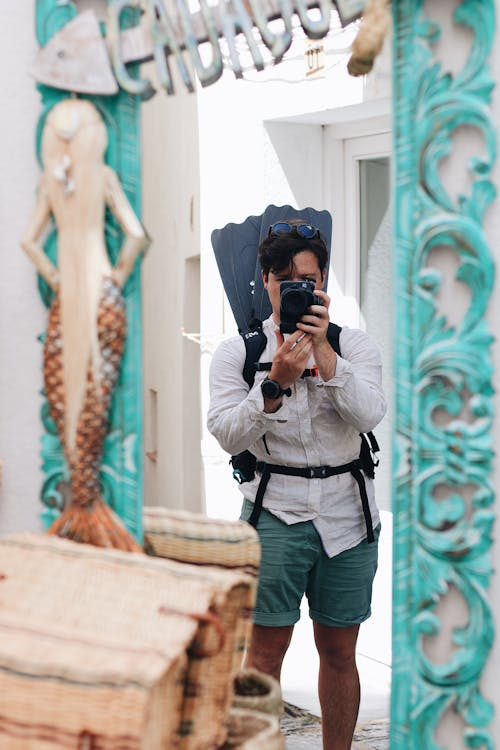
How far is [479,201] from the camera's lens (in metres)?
1.46

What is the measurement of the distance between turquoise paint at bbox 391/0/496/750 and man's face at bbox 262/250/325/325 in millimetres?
402

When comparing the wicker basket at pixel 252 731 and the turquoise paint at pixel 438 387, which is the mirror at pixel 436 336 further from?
the wicker basket at pixel 252 731

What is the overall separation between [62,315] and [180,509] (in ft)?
1.03

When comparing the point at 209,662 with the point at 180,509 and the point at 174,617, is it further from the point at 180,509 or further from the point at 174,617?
the point at 180,509

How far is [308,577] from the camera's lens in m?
2.04

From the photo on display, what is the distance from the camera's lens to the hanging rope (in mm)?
1486

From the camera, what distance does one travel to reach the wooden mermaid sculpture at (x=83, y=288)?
162cm

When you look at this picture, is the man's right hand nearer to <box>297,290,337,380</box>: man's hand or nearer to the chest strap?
<box>297,290,337,380</box>: man's hand

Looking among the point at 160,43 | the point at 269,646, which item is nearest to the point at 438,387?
the point at 160,43

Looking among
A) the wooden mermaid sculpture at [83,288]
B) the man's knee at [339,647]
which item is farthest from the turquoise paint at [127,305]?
the man's knee at [339,647]

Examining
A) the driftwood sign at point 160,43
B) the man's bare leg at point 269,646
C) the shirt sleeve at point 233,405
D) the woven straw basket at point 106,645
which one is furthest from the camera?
the man's bare leg at point 269,646

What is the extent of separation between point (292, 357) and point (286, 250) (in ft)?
0.73

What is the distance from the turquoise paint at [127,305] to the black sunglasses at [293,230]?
0.32 metres

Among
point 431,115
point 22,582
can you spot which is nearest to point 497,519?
point 431,115
